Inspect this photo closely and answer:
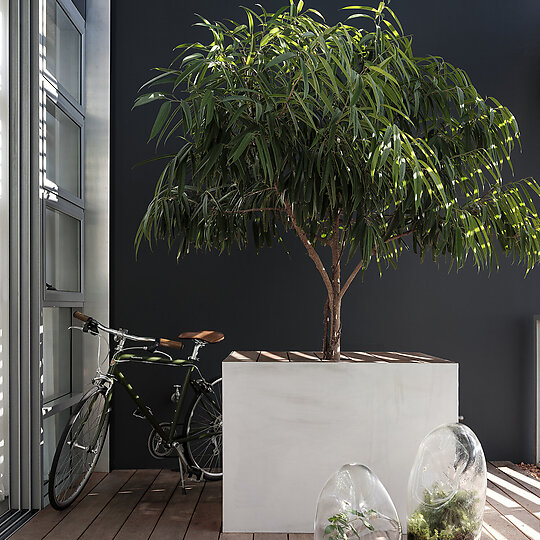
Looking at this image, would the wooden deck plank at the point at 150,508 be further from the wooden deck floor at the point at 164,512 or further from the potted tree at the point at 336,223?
the potted tree at the point at 336,223

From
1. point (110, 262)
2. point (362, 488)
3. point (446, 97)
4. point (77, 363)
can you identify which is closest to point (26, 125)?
point (110, 262)

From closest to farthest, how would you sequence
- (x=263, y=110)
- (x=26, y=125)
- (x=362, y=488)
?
1. (x=362, y=488)
2. (x=263, y=110)
3. (x=26, y=125)

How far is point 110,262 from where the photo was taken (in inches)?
146

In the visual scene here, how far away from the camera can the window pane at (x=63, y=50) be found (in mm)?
3205

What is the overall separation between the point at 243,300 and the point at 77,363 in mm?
958

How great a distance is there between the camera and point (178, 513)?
293 centimetres

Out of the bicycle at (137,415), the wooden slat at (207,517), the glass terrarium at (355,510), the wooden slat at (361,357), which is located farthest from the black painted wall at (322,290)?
the glass terrarium at (355,510)

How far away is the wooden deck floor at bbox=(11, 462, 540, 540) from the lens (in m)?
2.66

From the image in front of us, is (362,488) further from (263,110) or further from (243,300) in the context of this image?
(243,300)

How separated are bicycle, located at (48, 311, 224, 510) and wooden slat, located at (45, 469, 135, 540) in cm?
7

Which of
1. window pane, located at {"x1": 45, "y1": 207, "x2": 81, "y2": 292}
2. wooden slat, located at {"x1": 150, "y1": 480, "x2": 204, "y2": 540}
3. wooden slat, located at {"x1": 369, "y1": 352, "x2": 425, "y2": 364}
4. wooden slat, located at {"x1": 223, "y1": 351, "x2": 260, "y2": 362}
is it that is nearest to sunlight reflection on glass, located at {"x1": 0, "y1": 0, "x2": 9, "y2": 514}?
window pane, located at {"x1": 45, "y1": 207, "x2": 81, "y2": 292}

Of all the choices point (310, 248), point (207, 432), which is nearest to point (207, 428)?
point (207, 432)

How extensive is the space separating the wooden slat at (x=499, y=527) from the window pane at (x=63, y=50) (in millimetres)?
2823

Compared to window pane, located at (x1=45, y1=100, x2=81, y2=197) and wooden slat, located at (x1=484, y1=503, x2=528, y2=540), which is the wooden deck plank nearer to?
wooden slat, located at (x1=484, y1=503, x2=528, y2=540)
